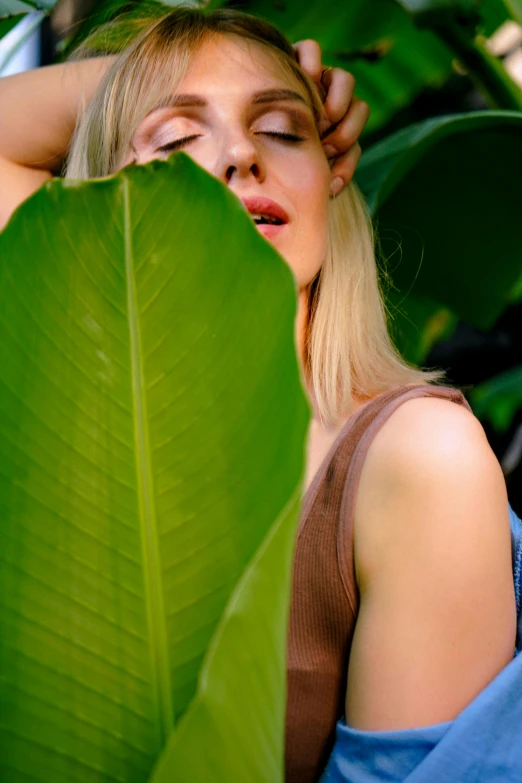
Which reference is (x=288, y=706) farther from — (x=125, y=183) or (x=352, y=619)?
(x=125, y=183)

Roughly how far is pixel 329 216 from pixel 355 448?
295 millimetres

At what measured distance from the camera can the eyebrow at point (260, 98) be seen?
0.65m

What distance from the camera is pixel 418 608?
463 mm

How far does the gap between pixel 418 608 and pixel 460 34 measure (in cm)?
69

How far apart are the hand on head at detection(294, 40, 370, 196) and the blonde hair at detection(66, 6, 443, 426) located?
16 millimetres

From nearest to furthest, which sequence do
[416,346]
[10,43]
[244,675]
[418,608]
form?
[244,675], [418,608], [10,43], [416,346]

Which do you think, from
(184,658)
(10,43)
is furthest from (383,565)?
(10,43)

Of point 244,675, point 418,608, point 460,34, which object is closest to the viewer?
point 244,675

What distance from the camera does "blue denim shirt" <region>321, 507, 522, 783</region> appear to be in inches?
17.5

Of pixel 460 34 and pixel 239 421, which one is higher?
pixel 239 421

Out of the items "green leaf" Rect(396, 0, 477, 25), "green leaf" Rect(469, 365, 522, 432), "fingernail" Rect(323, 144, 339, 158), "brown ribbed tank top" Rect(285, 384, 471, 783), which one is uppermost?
"green leaf" Rect(396, 0, 477, 25)

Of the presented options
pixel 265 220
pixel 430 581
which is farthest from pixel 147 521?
pixel 265 220

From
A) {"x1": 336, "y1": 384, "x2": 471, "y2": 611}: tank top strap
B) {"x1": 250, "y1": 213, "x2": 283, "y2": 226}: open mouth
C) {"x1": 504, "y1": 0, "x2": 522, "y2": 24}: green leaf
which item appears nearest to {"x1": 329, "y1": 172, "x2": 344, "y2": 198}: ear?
{"x1": 250, "y1": 213, "x2": 283, "y2": 226}: open mouth

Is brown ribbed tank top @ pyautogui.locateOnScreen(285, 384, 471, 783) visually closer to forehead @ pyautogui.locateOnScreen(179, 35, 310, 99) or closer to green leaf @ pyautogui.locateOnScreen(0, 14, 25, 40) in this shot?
forehead @ pyautogui.locateOnScreen(179, 35, 310, 99)
